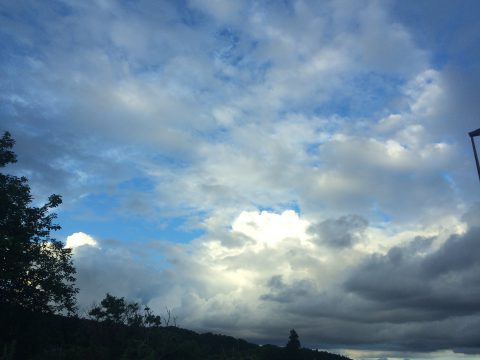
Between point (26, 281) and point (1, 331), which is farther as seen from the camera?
point (1, 331)

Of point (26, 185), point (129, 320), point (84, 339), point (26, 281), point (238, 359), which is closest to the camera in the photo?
point (26, 281)

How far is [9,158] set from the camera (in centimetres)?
2906

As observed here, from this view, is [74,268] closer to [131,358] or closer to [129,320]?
[131,358]

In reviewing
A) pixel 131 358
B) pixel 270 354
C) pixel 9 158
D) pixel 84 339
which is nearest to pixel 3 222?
pixel 9 158

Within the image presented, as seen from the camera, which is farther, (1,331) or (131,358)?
(131,358)

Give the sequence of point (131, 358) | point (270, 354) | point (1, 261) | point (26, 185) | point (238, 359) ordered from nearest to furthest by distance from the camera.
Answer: point (1, 261) < point (26, 185) < point (131, 358) < point (238, 359) < point (270, 354)

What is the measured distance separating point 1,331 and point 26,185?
374 inches

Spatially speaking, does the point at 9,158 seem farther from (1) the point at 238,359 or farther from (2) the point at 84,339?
(1) the point at 238,359

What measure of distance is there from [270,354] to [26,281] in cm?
9886

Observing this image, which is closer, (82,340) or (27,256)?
(27,256)

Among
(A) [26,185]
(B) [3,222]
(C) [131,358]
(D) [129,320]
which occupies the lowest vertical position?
(C) [131,358]

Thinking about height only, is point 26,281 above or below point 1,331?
above

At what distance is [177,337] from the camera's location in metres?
48.6

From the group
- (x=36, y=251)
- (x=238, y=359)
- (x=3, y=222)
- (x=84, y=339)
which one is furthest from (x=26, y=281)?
(x=238, y=359)
